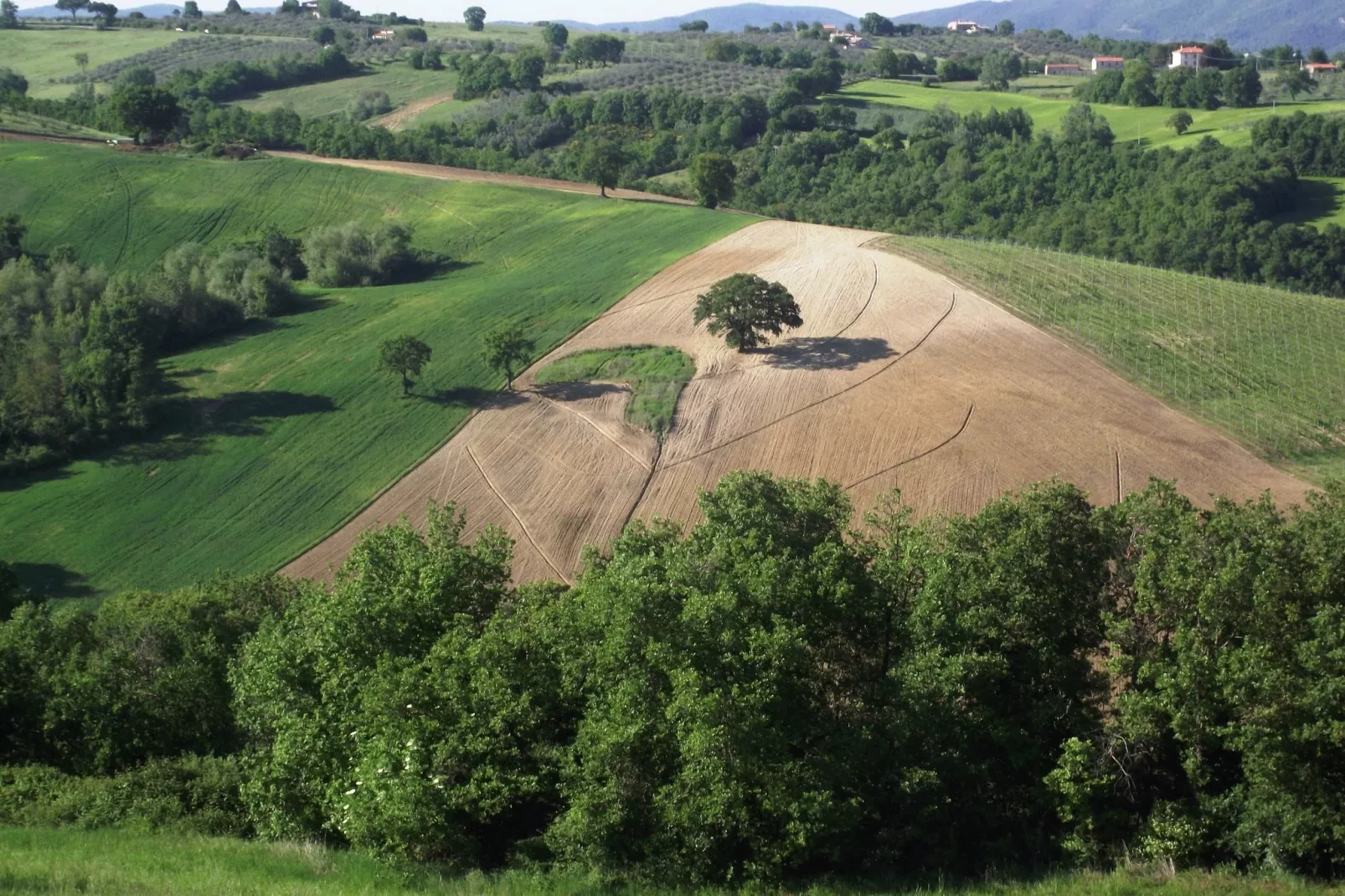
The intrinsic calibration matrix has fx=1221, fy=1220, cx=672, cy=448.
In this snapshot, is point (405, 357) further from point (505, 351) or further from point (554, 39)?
point (554, 39)

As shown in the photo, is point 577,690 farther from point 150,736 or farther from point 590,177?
point 590,177

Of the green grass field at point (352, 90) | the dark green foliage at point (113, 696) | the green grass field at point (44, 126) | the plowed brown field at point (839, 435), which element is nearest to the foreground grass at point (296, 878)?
the dark green foliage at point (113, 696)

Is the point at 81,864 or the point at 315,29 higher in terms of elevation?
the point at 315,29

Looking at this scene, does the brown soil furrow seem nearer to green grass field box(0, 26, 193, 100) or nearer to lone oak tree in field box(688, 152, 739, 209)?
green grass field box(0, 26, 193, 100)

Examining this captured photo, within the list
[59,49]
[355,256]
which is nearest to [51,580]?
[355,256]

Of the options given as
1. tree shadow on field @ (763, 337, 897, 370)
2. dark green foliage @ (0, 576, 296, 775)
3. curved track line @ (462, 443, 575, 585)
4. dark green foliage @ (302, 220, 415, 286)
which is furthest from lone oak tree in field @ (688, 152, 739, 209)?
dark green foliage @ (0, 576, 296, 775)

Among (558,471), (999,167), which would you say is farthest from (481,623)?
(999,167)

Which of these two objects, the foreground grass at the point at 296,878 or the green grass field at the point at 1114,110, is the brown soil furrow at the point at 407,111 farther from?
the foreground grass at the point at 296,878
